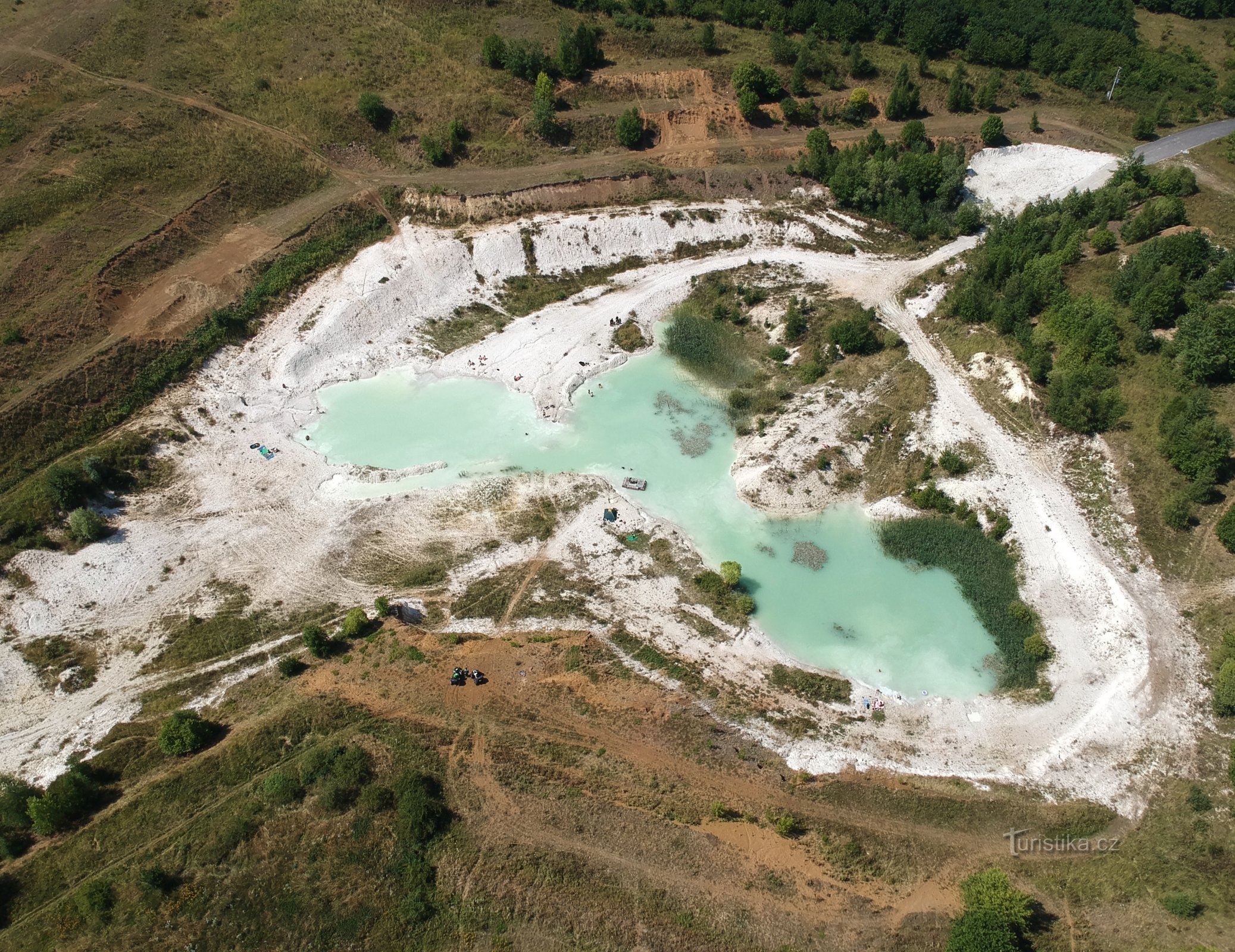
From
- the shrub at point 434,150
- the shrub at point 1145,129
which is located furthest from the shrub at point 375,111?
the shrub at point 1145,129

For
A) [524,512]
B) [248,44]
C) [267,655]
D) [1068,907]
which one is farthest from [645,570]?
[248,44]

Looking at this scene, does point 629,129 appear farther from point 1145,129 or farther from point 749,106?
point 1145,129

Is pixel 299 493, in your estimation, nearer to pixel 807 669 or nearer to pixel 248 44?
pixel 807 669

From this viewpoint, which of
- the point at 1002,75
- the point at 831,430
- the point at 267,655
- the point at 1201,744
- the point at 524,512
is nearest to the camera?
the point at 1201,744

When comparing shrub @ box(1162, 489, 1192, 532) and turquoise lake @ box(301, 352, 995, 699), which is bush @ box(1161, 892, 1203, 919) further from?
shrub @ box(1162, 489, 1192, 532)

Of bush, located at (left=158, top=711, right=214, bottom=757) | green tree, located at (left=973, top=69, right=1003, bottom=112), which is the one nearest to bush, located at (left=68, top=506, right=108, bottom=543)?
bush, located at (left=158, top=711, right=214, bottom=757)

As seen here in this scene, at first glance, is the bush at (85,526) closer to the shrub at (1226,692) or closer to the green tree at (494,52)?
the green tree at (494,52)

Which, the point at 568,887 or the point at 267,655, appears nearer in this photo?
the point at 568,887
